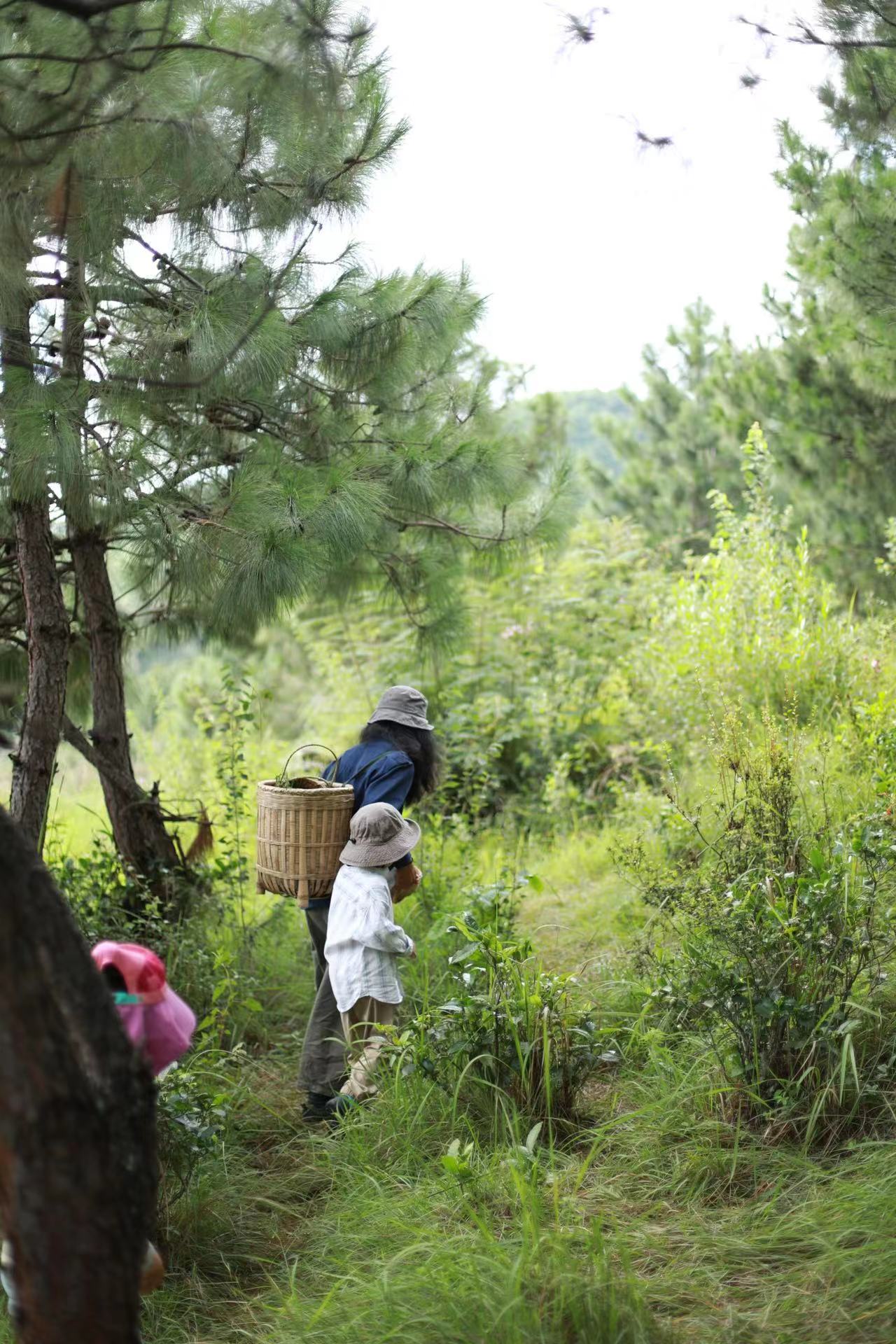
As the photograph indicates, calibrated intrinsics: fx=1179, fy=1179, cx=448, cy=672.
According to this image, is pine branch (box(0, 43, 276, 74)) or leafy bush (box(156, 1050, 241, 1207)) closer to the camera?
pine branch (box(0, 43, 276, 74))

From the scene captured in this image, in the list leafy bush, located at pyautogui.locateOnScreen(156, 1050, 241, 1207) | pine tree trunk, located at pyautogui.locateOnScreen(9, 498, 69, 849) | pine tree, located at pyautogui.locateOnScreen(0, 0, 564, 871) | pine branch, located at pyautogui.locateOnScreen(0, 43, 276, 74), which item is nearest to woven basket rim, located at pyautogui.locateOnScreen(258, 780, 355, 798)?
pine tree, located at pyautogui.locateOnScreen(0, 0, 564, 871)

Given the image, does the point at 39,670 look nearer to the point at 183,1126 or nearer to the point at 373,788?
the point at 373,788

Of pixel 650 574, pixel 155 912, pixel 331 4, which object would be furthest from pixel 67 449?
pixel 650 574

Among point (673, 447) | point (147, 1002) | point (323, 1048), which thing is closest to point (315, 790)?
point (323, 1048)

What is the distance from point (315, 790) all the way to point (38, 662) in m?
1.14

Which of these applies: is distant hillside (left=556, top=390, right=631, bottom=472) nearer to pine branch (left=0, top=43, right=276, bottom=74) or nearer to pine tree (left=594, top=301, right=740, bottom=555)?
pine tree (left=594, top=301, right=740, bottom=555)

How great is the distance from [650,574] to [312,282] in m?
5.11

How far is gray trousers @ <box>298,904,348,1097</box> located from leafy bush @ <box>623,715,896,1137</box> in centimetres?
119

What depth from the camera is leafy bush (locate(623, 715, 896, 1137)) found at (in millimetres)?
3227

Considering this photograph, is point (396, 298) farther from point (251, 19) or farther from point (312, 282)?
point (251, 19)

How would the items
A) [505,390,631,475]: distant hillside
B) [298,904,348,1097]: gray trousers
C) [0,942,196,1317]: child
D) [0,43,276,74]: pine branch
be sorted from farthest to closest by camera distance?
1. [505,390,631,475]: distant hillside
2. [298,904,348,1097]: gray trousers
3. [0,43,276,74]: pine branch
4. [0,942,196,1317]: child

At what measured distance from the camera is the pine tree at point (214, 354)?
332cm

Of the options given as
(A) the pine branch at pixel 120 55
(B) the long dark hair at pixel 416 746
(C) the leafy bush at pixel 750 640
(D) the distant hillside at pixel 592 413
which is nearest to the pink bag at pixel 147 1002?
(B) the long dark hair at pixel 416 746

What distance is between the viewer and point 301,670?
1482 centimetres
